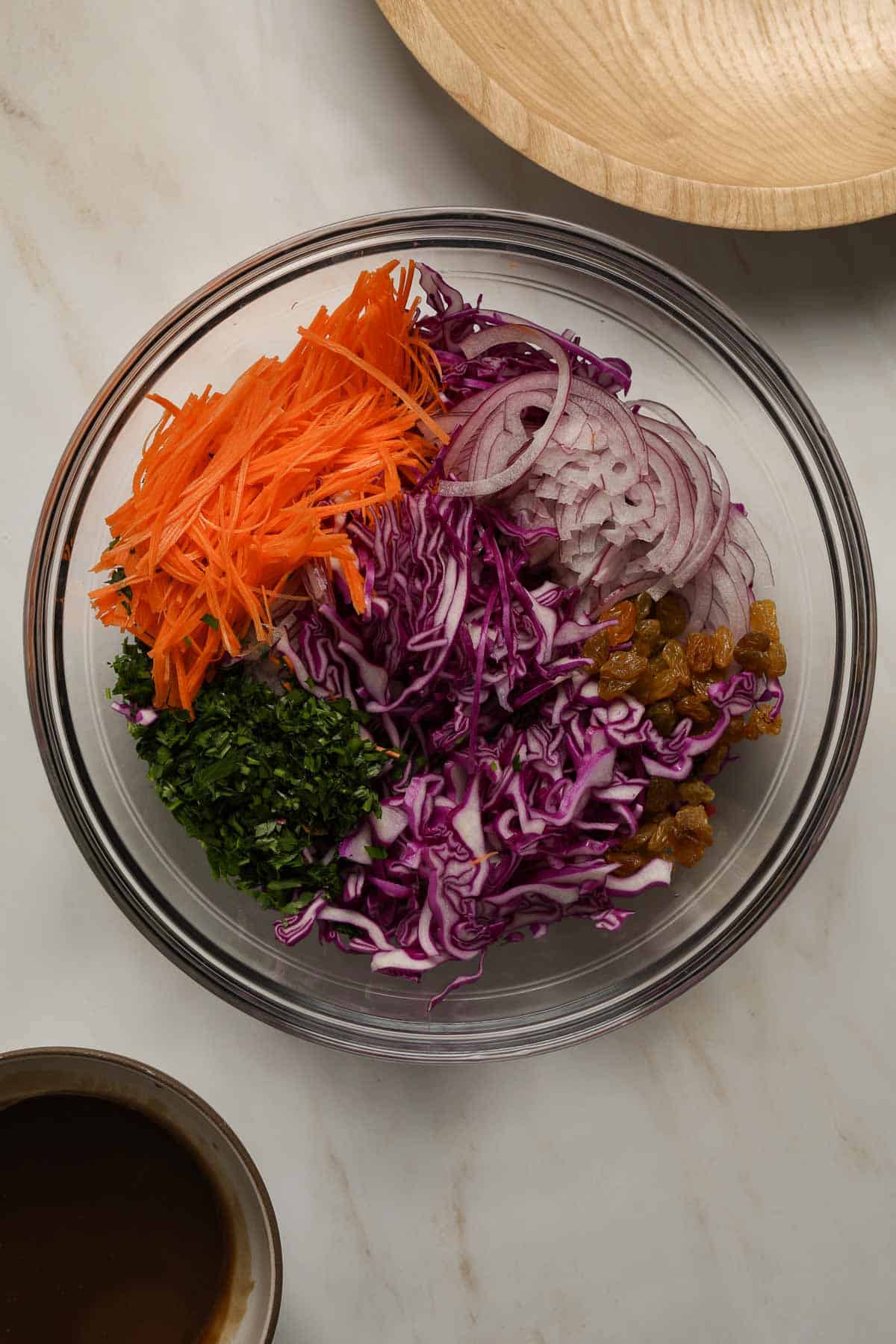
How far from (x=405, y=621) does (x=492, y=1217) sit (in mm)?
963

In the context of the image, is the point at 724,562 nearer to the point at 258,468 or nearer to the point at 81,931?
the point at 258,468

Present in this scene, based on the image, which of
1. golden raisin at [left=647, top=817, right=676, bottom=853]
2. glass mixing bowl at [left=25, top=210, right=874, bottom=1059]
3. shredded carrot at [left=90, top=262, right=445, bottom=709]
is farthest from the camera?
glass mixing bowl at [left=25, top=210, right=874, bottom=1059]

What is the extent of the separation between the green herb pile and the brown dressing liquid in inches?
17.6

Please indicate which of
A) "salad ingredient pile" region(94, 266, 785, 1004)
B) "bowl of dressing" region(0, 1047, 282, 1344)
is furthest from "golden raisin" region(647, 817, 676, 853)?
"bowl of dressing" region(0, 1047, 282, 1344)

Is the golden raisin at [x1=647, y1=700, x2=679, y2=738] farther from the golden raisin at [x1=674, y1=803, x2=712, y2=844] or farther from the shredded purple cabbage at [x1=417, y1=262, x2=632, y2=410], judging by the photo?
the shredded purple cabbage at [x1=417, y1=262, x2=632, y2=410]

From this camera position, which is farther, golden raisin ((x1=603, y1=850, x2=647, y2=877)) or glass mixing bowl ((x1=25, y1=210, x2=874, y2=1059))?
glass mixing bowl ((x1=25, y1=210, x2=874, y2=1059))

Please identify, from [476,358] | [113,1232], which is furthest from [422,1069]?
[476,358]

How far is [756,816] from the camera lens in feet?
5.18

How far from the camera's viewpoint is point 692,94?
165cm

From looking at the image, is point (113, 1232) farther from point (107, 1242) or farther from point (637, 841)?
point (637, 841)

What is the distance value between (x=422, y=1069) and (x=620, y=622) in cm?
79

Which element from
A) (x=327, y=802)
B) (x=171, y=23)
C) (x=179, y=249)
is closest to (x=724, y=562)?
(x=327, y=802)

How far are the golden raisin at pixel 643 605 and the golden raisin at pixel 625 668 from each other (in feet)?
0.20

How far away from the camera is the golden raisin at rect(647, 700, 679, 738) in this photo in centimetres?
138
